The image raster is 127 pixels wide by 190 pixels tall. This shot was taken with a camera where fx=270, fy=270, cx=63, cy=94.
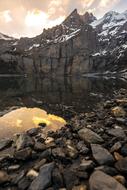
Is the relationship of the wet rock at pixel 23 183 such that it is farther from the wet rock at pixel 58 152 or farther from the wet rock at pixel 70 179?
the wet rock at pixel 58 152

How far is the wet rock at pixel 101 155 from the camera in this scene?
39.6 ft

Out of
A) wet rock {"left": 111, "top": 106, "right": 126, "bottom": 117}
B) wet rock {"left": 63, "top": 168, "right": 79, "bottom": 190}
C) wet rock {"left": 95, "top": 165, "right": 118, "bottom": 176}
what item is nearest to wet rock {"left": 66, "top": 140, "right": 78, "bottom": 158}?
wet rock {"left": 63, "top": 168, "right": 79, "bottom": 190}

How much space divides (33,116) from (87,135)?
1130cm

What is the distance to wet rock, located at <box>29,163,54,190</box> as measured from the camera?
10.5 metres

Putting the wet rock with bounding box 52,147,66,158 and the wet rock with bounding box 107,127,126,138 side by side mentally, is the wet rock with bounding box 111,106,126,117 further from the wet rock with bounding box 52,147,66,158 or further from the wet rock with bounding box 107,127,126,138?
the wet rock with bounding box 52,147,66,158

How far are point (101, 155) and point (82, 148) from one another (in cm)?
162

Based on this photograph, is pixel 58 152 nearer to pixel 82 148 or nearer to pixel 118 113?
pixel 82 148

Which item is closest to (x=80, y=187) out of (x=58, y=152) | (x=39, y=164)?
(x=39, y=164)

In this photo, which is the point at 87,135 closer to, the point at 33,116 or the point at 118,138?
the point at 118,138

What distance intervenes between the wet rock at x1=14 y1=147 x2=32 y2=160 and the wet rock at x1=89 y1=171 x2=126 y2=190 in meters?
4.04

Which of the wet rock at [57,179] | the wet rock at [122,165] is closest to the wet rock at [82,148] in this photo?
the wet rock at [122,165]

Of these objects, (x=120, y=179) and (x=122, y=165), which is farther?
(x=122, y=165)

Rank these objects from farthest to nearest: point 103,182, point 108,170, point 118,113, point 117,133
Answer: point 118,113
point 117,133
point 108,170
point 103,182

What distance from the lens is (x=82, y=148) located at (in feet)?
45.9
